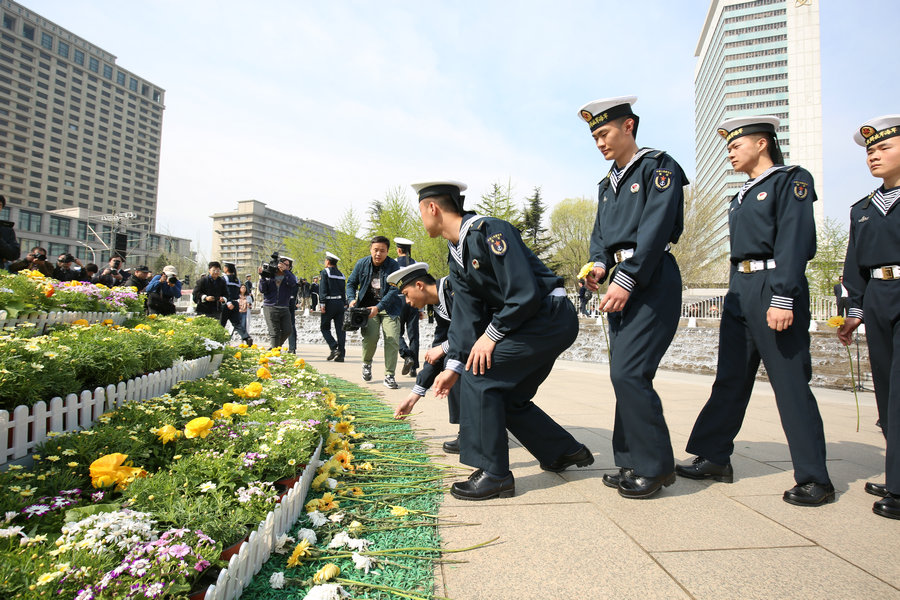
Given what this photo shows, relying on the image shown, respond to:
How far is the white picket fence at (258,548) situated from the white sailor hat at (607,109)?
2543 mm

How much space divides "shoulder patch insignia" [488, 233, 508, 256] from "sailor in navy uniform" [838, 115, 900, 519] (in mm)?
2230

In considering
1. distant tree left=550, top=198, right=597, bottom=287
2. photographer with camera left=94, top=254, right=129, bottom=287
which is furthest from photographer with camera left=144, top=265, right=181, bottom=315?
distant tree left=550, top=198, right=597, bottom=287

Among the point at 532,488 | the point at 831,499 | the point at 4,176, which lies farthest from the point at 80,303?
the point at 4,176

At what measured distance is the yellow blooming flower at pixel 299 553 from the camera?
5.74 feet

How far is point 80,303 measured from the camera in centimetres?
430

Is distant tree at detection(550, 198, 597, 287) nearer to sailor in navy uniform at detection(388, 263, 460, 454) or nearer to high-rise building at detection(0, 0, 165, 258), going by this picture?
sailor in navy uniform at detection(388, 263, 460, 454)

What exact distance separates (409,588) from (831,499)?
7.66 feet

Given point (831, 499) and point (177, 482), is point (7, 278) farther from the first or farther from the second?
point (831, 499)

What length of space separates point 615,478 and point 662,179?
1711 millimetres

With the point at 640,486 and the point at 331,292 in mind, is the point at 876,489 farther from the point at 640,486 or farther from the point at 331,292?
the point at 331,292

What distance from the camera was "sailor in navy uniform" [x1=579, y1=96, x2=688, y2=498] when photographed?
265 centimetres

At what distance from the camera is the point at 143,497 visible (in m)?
1.73

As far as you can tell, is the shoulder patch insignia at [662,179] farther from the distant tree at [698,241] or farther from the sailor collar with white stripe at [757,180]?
the distant tree at [698,241]

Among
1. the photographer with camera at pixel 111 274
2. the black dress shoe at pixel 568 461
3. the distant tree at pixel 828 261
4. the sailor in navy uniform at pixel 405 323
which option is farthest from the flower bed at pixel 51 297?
the distant tree at pixel 828 261
